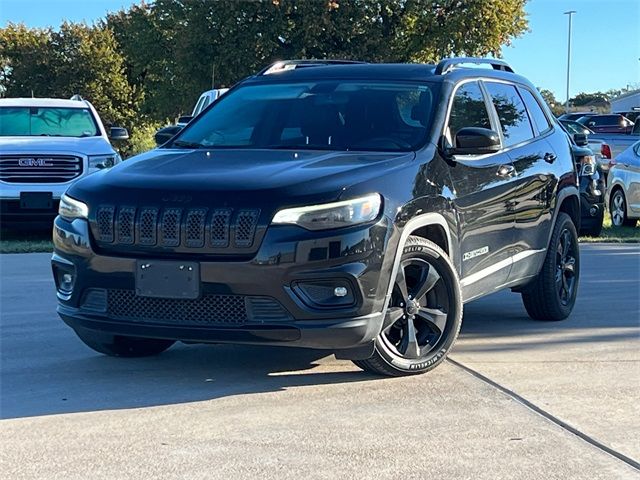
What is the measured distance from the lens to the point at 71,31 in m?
50.8

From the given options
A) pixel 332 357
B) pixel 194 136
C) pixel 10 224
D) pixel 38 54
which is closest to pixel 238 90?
pixel 194 136

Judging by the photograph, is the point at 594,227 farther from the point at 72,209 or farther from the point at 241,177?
the point at 72,209

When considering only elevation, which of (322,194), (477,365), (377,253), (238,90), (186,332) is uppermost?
(238,90)

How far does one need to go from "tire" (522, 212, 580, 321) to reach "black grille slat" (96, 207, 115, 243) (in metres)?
3.44

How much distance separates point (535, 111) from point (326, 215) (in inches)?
124

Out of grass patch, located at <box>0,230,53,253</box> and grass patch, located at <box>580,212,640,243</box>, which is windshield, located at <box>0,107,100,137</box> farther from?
grass patch, located at <box>580,212,640,243</box>

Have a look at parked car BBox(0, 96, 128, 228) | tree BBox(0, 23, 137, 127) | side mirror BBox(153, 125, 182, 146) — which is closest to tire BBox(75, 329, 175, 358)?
side mirror BBox(153, 125, 182, 146)

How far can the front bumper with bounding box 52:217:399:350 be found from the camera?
15.6 feet

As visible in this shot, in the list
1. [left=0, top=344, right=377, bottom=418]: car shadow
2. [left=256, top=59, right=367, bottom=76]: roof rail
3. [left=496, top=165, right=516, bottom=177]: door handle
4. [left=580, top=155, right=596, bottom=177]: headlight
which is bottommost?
[left=0, top=344, right=377, bottom=418]: car shadow

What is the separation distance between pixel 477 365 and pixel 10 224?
817cm

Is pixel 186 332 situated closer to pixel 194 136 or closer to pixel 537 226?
pixel 194 136

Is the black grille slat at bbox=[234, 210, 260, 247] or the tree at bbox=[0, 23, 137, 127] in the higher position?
the tree at bbox=[0, 23, 137, 127]

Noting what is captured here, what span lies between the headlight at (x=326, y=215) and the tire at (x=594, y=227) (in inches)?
355

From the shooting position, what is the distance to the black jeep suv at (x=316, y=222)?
4812mm
